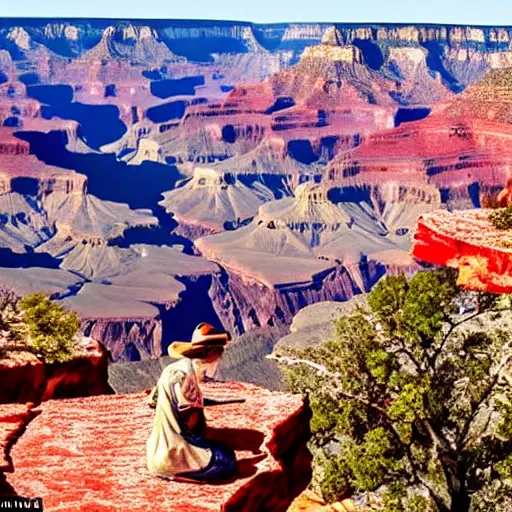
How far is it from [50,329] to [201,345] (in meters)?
5.02

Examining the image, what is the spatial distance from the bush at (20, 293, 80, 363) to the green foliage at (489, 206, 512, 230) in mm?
7134

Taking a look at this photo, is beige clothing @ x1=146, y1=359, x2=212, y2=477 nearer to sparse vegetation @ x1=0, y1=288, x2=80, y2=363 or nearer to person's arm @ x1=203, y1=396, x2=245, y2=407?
person's arm @ x1=203, y1=396, x2=245, y2=407

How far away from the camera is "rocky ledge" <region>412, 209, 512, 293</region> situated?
1378cm

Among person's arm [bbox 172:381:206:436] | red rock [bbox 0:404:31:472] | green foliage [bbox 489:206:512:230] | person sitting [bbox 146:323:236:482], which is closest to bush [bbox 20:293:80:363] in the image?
red rock [bbox 0:404:31:472]

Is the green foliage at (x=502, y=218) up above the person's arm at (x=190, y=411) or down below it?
above

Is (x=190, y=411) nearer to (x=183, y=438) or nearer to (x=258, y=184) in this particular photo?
(x=183, y=438)

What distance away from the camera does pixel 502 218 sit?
1502 centimetres

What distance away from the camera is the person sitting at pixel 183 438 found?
11.6 metres

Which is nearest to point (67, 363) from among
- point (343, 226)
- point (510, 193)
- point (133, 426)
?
point (133, 426)

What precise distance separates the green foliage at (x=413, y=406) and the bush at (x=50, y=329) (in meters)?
4.03

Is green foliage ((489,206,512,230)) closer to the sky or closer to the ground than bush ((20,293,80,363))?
closer to the sky

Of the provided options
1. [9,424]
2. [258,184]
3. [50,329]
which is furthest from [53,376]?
[258,184]

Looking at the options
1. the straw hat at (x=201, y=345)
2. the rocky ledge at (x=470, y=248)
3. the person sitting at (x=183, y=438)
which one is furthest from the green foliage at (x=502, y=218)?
the person sitting at (x=183, y=438)

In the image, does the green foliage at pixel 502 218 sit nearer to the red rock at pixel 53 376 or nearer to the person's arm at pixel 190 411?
the person's arm at pixel 190 411
